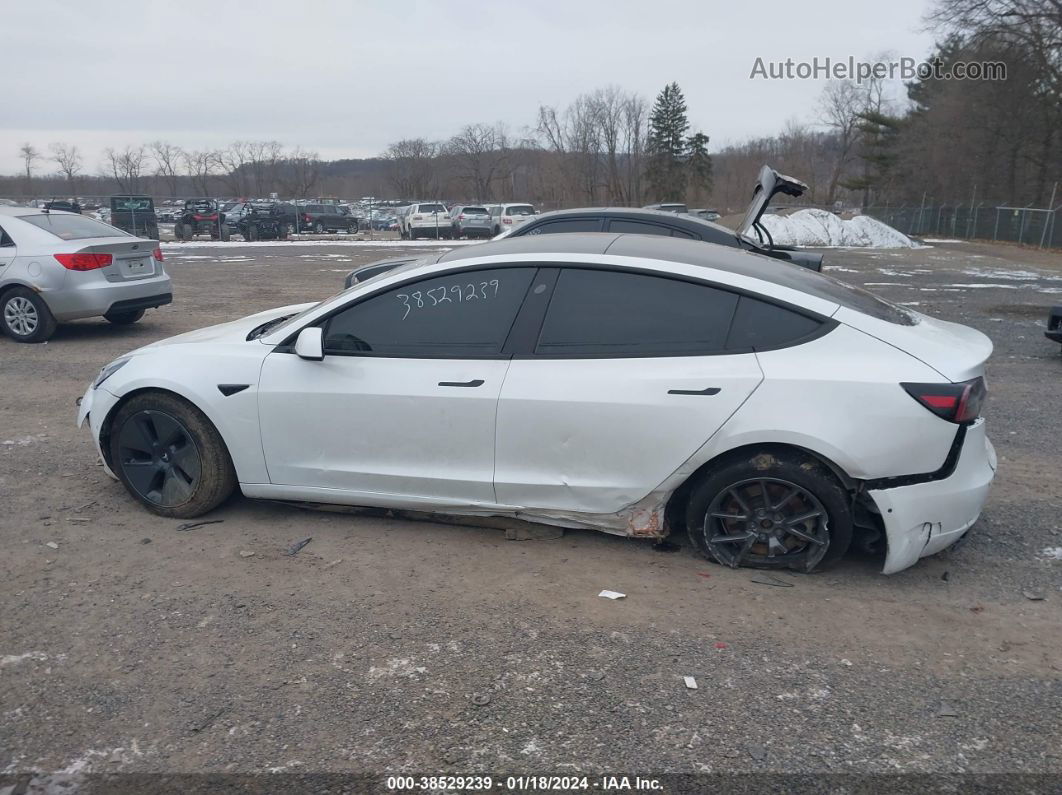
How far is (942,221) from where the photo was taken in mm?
45531

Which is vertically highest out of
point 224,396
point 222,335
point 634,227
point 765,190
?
point 765,190

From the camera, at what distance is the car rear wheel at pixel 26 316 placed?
999cm

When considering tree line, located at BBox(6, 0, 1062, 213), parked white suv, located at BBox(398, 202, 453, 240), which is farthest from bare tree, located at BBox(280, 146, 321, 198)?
parked white suv, located at BBox(398, 202, 453, 240)

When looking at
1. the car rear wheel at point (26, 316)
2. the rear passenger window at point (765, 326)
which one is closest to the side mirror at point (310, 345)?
the rear passenger window at point (765, 326)

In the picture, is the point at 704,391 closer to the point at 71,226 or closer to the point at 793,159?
the point at 71,226

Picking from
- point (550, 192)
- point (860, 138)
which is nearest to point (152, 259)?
point (550, 192)

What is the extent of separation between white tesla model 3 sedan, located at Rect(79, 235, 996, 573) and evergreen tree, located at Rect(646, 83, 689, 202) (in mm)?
67938

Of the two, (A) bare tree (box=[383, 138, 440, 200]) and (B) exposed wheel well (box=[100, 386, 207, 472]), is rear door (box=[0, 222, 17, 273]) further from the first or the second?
(A) bare tree (box=[383, 138, 440, 200])

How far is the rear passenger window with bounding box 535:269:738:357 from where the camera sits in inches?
160

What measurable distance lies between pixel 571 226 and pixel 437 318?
492 centimetres

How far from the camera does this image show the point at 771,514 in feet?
13.0

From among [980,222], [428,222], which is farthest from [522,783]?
[980,222]

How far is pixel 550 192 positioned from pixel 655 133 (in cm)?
1019

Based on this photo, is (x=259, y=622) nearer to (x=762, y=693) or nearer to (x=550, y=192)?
(x=762, y=693)
